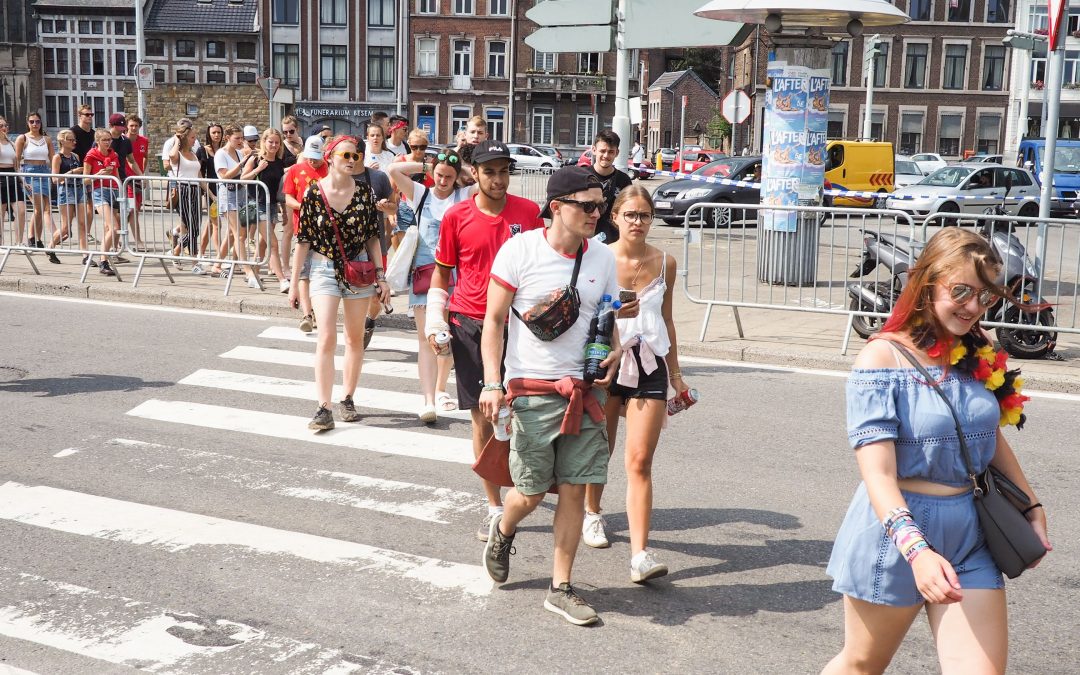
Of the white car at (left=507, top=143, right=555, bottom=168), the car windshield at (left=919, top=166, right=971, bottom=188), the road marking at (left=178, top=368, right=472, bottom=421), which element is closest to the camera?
the road marking at (left=178, top=368, right=472, bottom=421)

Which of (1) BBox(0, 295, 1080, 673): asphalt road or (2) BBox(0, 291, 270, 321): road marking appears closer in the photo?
(1) BBox(0, 295, 1080, 673): asphalt road

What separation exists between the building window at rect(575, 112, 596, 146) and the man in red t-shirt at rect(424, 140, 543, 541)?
6565cm

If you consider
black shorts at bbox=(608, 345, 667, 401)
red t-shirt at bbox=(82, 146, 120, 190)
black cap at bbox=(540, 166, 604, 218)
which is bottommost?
black shorts at bbox=(608, 345, 667, 401)

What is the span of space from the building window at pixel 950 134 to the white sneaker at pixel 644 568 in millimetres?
64724

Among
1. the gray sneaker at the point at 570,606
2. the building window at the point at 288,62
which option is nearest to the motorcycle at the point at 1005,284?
the gray sneaker at the point at 570,606

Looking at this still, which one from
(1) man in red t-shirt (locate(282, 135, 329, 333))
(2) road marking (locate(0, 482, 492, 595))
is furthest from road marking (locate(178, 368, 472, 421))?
(2) road marking (locate(0, 482, 492, 595))

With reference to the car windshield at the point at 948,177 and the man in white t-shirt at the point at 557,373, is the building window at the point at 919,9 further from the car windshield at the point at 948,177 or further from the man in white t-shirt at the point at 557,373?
the man in white t-shirt at the point at 557,373

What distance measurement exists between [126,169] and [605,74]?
56.6 metres

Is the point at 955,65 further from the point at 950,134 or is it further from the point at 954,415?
the point at 954,415

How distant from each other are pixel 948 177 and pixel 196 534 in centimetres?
2683

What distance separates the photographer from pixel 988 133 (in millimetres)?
65188

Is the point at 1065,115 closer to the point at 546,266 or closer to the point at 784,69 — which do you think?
the point at 784,69

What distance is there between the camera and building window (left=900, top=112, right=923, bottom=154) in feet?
214

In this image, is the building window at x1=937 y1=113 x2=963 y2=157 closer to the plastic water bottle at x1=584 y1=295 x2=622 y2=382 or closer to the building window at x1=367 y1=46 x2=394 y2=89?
the building window at x1=367 y1=46 x2=394 y2=89
